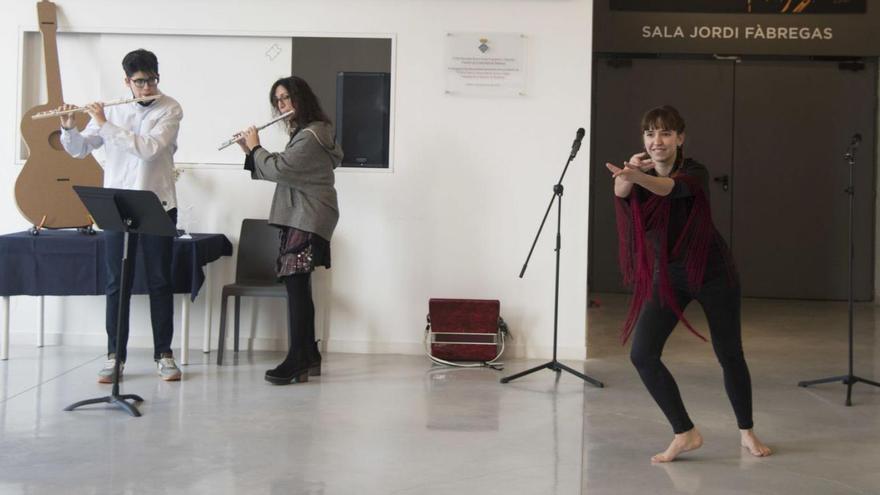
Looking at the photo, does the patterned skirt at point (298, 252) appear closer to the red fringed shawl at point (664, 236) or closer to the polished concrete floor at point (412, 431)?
the polished concrete floor at point (412, 431)

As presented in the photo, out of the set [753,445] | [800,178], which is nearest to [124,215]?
[753,445]

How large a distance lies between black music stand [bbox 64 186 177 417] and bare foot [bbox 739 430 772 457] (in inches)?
103

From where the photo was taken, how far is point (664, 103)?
31.4 feet

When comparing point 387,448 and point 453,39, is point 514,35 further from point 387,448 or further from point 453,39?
point 387,448

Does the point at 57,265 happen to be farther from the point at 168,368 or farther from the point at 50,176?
the point at 168,368

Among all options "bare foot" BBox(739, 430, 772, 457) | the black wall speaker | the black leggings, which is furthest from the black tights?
"bare foot" BBox(739, 430, 772, 457)

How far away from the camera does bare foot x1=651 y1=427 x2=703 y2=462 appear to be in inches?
160

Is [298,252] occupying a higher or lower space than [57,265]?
higher

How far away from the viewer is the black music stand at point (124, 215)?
4.62 m

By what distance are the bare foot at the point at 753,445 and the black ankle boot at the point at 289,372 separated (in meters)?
2.30

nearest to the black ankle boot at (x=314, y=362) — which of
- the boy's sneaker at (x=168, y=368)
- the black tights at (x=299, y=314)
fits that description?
the black tights at (x=299, y=314)

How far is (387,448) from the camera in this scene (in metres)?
4.21

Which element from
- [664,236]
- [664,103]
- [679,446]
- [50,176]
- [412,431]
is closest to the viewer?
[664,236]

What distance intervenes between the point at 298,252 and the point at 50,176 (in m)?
1.75
